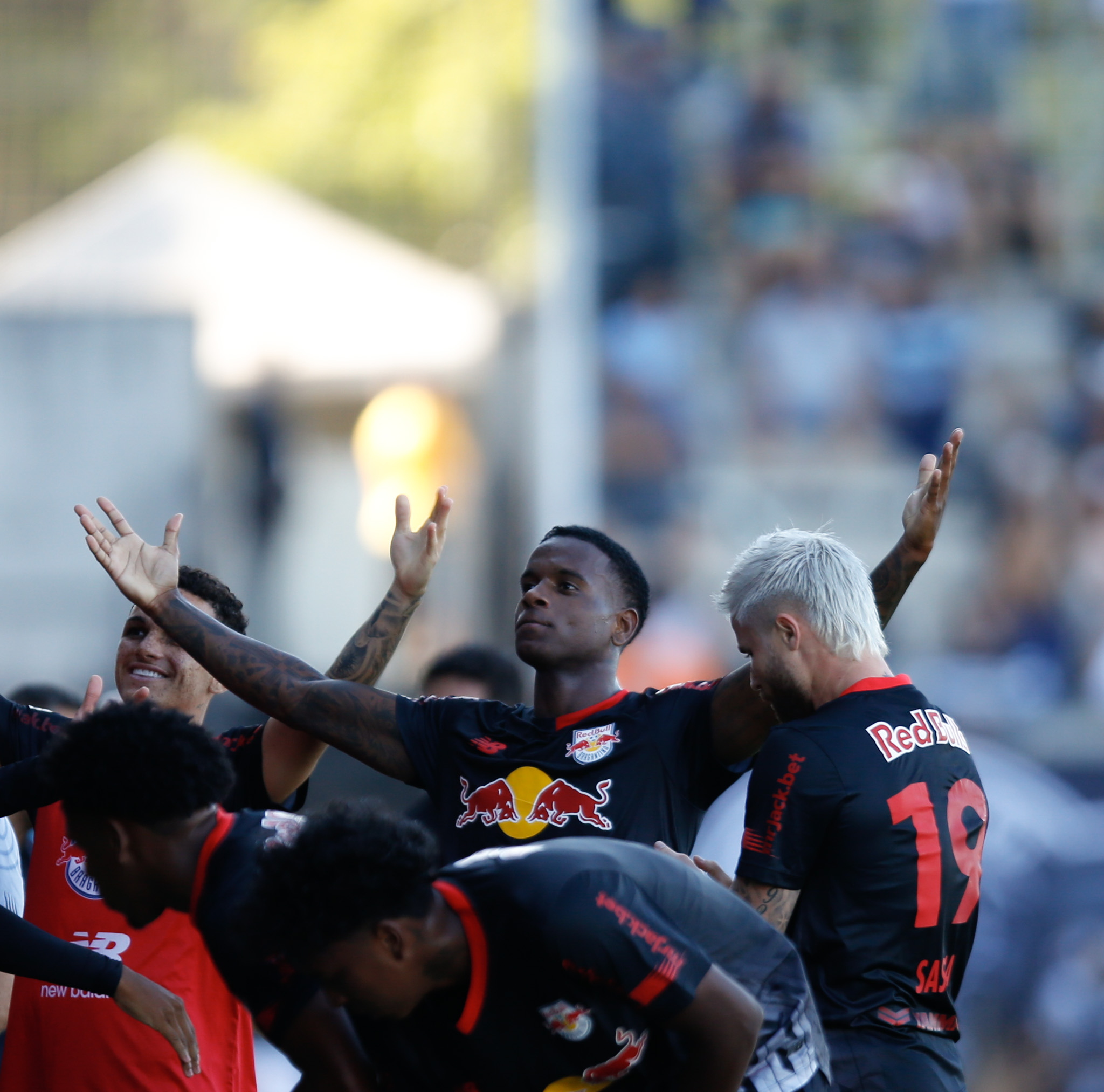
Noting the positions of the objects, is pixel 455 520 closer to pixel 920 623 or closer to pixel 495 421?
pixel 495 421

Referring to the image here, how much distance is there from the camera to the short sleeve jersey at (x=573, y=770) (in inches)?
136

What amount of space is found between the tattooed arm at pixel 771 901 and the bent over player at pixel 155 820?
0.91 metres

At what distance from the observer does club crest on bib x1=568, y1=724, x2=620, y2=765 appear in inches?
139

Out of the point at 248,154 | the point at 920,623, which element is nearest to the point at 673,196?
the point at 920,623

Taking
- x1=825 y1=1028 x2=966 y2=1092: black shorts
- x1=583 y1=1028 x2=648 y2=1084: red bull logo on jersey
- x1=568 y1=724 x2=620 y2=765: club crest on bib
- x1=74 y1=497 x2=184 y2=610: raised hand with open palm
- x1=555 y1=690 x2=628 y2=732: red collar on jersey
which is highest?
x1=74 y1=497 x2=184 y2=610: raised hand with open palm

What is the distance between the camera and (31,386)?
998cm

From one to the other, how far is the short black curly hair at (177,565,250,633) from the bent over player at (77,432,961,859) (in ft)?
0.45

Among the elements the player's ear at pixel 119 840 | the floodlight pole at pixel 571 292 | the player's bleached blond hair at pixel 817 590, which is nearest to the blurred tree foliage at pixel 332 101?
the floodlight pole at pixel 571 292

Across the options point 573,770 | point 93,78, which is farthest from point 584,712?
point 93,78

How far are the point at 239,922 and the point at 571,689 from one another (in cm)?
136

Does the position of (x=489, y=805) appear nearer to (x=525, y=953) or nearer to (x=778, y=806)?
(x=778, y=806)

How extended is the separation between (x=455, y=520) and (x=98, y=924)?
1166 cm

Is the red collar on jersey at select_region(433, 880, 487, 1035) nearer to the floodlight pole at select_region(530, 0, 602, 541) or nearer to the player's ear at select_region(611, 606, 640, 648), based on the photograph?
the player's ear at select_region(611, 606, 640, 648)

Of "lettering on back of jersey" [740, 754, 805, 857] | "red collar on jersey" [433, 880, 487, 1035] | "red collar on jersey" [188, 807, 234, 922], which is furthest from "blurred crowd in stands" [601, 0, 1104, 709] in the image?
"red collar on jersey" [433, 880, 487, 1035]
